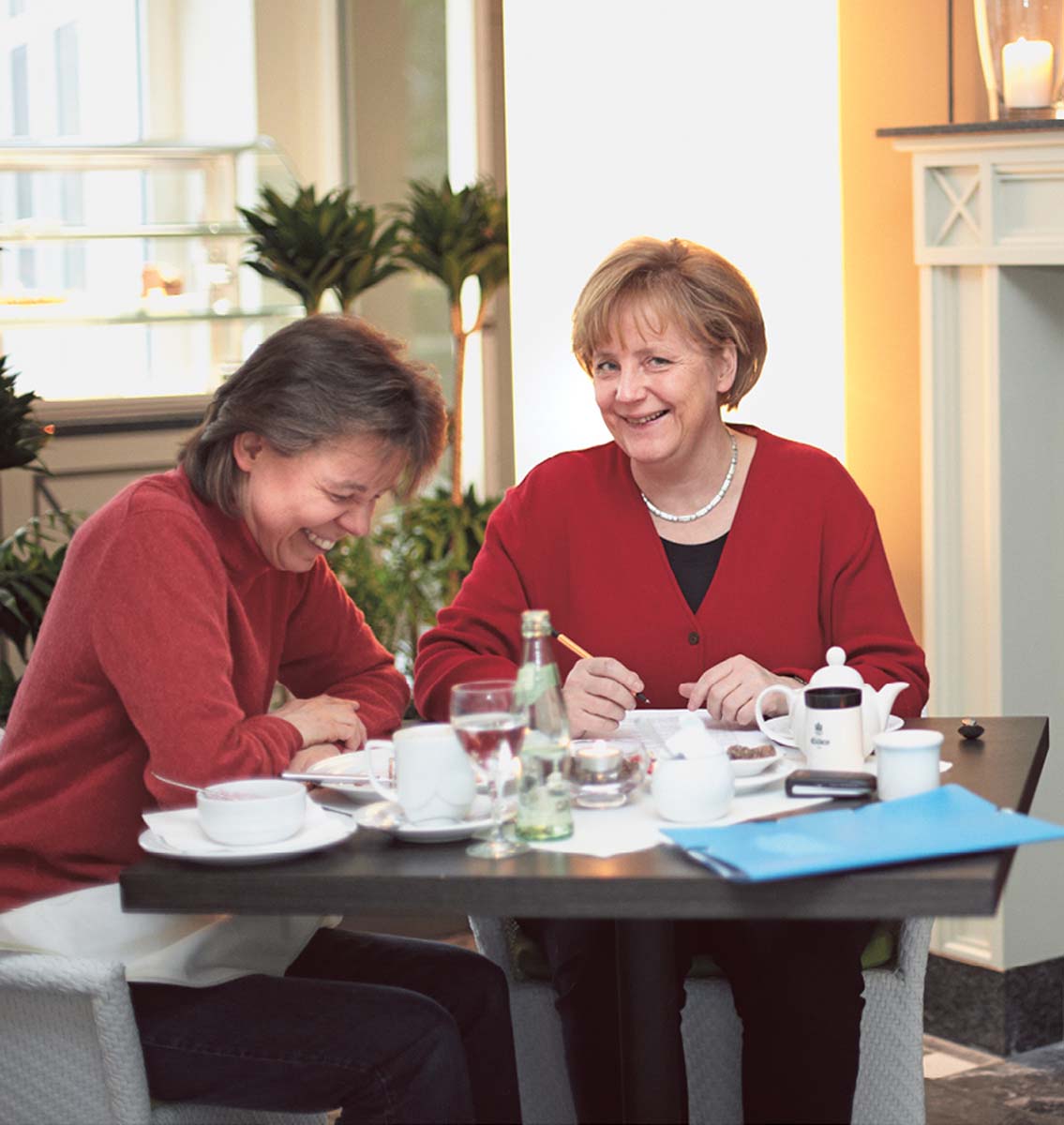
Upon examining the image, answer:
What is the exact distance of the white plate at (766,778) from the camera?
69.7 inches

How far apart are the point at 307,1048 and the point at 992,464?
1711 mm

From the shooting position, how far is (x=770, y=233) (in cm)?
321

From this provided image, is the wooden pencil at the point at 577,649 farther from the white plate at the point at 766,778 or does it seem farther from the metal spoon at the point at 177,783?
the metal spoon at the point at 177,783

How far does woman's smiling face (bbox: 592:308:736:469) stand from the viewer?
7.82 ft

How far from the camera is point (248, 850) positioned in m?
1.61

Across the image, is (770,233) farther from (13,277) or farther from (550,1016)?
(13,277)

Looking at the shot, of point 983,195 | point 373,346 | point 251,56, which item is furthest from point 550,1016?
point 251,56

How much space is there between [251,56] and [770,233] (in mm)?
3259

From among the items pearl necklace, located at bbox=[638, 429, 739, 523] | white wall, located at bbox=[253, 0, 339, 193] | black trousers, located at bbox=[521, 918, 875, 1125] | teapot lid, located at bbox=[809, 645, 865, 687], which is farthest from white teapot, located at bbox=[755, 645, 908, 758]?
white wall, located at bbox=[253, 0, 339, 193]

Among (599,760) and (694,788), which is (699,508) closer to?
(599,760)

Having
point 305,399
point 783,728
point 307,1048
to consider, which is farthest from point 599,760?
point 305,399

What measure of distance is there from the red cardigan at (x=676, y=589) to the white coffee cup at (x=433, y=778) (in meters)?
0.65

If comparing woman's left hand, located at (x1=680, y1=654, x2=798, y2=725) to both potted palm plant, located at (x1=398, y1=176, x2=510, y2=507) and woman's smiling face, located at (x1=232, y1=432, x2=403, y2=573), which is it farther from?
potted palm plant, located at (x1=398, y1=176, x2=510, y2=507)

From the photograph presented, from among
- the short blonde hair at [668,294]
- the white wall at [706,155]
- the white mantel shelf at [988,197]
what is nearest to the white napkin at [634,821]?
the short blonde hair at [668,294]
